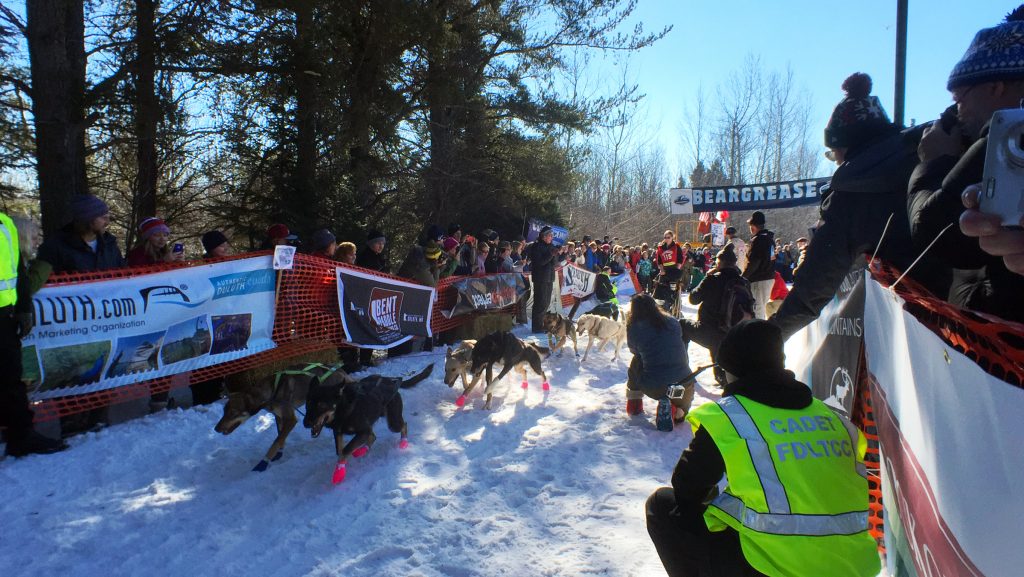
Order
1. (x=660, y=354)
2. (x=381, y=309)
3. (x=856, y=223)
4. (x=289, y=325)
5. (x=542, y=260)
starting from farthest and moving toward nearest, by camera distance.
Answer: (x=542, y=260) → (x=381, y=309) → (x=289, y=325) → (x=660, y=354) → (x=856, y=223)

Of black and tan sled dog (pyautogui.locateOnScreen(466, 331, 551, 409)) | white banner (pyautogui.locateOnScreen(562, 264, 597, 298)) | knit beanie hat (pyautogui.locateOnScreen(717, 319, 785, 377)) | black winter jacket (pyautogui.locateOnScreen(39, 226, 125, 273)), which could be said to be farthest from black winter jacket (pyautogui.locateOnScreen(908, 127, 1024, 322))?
white banner (pyautogui.locateOnScreen(562, 264, 597, 298))

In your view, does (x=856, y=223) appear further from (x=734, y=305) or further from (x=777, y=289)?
(x=777, y=289)

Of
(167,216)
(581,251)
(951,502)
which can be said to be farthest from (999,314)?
(581,251)

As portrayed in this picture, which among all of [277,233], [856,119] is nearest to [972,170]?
[856,119]

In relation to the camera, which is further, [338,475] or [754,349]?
[338,475]

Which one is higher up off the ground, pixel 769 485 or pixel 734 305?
pixel 734 305

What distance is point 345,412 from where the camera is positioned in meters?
4.45

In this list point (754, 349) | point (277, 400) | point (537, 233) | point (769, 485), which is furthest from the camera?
point (537, 233)

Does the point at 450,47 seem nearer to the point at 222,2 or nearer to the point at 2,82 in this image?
the point at 222,2

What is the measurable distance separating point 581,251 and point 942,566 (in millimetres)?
15720

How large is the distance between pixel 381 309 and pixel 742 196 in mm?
19456

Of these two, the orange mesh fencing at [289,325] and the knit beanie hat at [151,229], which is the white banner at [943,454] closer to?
the orange mesh fencing at [289,325]

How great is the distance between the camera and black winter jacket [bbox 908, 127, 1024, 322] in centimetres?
174

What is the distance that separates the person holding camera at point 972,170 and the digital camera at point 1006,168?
368 millimetres
